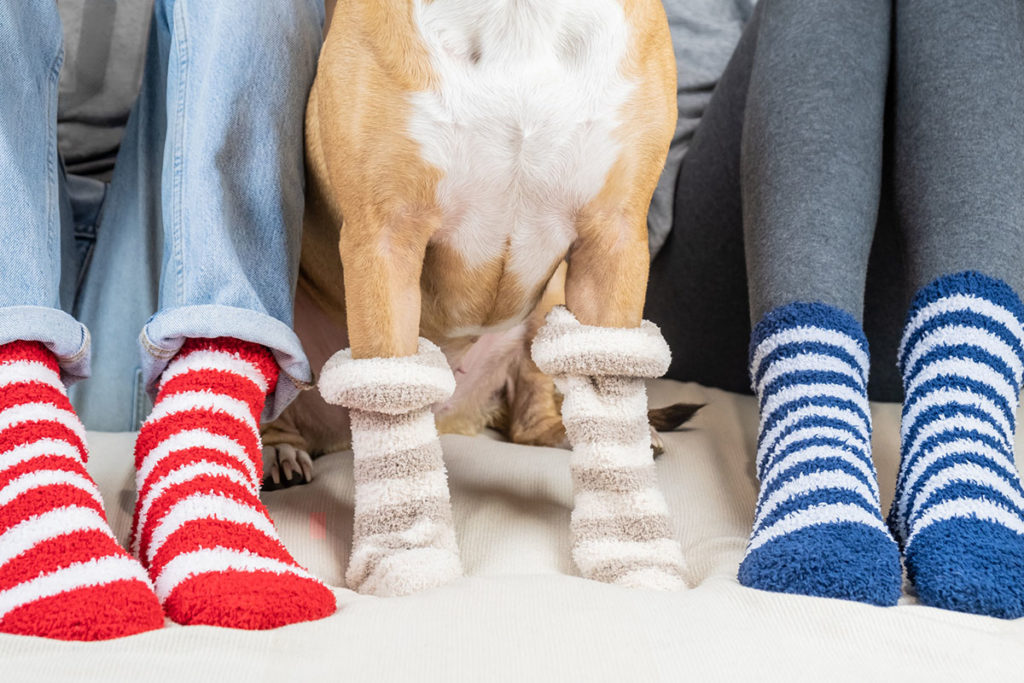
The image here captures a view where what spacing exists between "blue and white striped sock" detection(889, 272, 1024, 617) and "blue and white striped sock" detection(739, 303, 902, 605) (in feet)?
0.13

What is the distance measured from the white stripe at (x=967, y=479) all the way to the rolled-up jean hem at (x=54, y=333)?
882 millimetres

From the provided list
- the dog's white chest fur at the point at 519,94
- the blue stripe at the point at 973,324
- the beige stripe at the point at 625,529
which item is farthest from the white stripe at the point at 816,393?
the dog's white chest fur at the point at 519,94

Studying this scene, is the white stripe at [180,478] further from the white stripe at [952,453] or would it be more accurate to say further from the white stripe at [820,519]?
the white stripe at [952,453]

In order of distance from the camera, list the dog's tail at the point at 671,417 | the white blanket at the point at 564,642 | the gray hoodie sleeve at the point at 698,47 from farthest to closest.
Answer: the gray hoodie sleeve at the point at 698,47 → the dog's tail at the point at 671,417 → the white blanket at the point at 564,642

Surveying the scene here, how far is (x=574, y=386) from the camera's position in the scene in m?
1.03

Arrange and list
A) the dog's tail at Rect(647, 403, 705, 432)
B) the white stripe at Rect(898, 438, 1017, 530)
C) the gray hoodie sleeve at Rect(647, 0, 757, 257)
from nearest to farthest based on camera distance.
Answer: the white stripe at Rect(898, 438, 1017, 530), the dog's tail at Rect(647, 403, 705, 432), the gray hoodie sleeve at Rect(647, 0, 757, 257)

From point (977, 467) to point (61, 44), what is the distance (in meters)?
1.16

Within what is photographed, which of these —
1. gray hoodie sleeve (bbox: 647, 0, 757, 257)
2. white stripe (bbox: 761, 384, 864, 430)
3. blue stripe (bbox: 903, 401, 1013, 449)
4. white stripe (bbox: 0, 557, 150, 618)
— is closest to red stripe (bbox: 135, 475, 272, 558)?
white stripe (bbox: 0, 557, 150, 618)

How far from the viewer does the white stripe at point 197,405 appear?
0.98 meters

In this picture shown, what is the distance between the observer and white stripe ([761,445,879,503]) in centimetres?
97

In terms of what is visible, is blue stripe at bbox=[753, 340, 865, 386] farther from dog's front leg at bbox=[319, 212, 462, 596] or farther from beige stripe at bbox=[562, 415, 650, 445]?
Result: dog's front leg at bbox=[319, 212, 462, 596]

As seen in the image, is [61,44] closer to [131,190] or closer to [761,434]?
[131,190]

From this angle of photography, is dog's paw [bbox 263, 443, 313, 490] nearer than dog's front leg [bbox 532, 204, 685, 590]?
No

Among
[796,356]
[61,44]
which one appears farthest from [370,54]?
[796,356]
